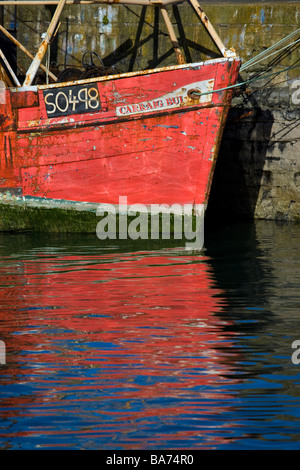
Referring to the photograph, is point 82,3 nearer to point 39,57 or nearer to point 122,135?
point 39,57

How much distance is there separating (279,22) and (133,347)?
6.99 meters

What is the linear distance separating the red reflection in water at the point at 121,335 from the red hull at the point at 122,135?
1.81 meters

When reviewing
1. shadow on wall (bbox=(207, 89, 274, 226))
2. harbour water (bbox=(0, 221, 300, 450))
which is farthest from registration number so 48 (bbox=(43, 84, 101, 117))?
shadow on wall (bbox=(207, 89, 274, 226))

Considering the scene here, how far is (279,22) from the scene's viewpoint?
12.1 m

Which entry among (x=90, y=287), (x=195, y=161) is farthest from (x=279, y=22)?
(x=90, y=287)

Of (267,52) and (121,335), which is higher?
(267,52)

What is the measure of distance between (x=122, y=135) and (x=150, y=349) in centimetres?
519

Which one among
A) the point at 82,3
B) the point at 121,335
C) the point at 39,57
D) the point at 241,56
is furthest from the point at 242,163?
the point at 121,335

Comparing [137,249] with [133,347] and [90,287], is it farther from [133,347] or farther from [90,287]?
[133,347]

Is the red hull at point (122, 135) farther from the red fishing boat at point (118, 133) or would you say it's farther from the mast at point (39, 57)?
the mast at point (39, 57)

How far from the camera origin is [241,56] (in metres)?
12.4

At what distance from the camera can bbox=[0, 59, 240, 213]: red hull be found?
1091 centimetres

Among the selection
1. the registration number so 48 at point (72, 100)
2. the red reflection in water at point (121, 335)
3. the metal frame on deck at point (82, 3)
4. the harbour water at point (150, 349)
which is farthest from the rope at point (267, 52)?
the red reflection in water at point (121, 335)

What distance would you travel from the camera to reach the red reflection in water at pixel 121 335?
215 inches
